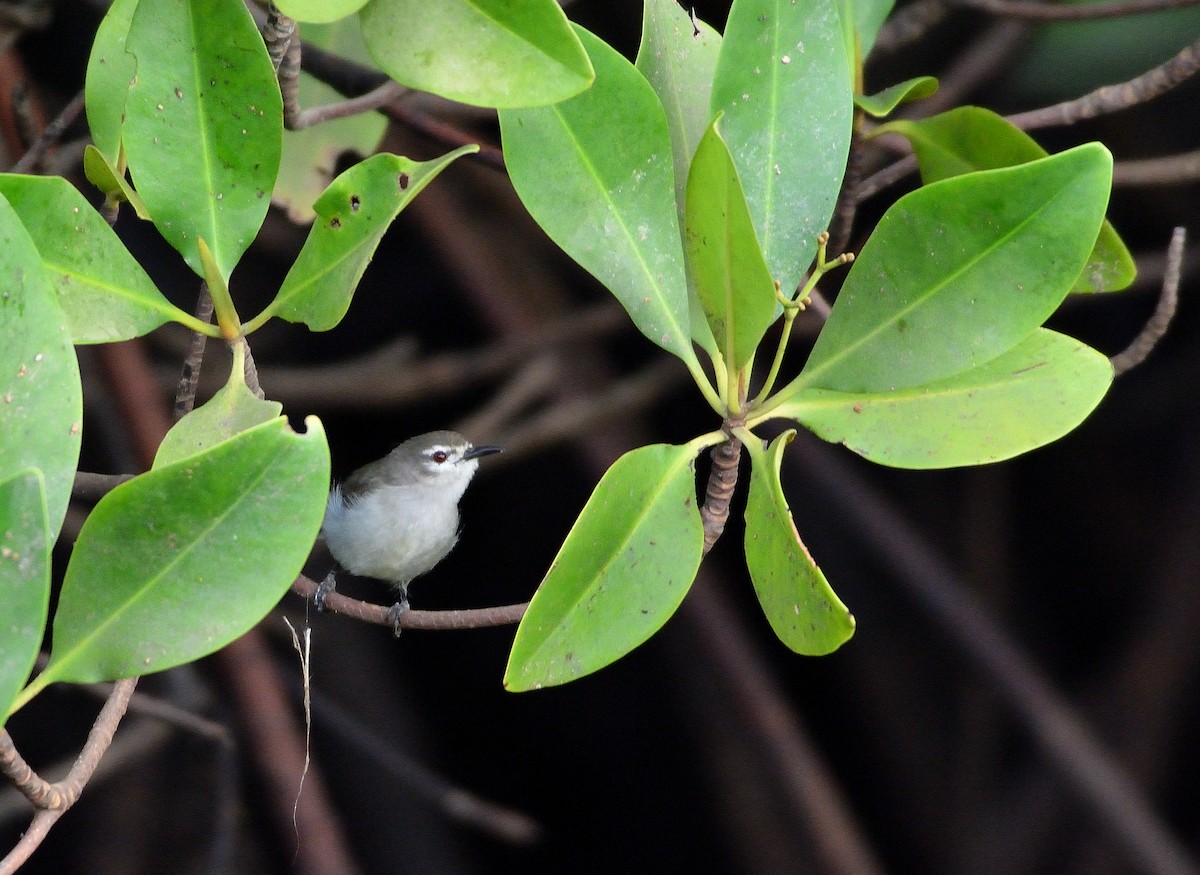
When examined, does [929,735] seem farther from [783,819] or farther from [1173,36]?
[1173,36]

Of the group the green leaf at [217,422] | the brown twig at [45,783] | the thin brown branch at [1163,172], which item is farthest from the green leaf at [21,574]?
the thin brown branch at [1163,172]

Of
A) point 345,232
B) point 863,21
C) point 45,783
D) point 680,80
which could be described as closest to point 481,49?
point 345,232

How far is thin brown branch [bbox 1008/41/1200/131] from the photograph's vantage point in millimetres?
1607

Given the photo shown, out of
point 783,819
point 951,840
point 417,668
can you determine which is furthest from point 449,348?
point 951,840

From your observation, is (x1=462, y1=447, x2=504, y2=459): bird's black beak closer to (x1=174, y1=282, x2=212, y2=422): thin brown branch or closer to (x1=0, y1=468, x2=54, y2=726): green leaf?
(x1=174, y1=282, x2=212, y2=422): thin brown branch

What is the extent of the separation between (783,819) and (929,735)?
0.46 meters

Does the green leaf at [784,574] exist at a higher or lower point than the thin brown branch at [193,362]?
higher

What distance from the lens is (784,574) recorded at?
113cm

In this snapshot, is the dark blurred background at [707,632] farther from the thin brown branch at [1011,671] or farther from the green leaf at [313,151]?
the green leaf at [313,151]

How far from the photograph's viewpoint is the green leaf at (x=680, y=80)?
1313 millimetres

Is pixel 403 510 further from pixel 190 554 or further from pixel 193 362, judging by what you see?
pixel 190 554

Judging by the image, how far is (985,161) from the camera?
58.9 inches

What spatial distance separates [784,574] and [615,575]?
151mm

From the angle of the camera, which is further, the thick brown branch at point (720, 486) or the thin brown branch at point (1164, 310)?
the thin brown branch at point (1164, 310)
